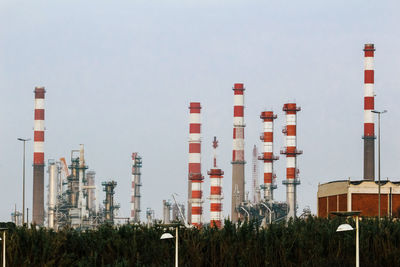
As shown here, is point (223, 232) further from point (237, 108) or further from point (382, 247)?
point (237, 108)

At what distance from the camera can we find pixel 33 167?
124m

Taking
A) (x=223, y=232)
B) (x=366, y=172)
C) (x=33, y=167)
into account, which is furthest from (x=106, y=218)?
(x=223, y=232)

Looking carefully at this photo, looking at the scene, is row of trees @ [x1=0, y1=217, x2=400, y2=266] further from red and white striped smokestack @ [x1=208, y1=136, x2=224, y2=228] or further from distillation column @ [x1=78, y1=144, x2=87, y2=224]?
distillation column @ [x1=78, y1=144, x2=87, y2=224]

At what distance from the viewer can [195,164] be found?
398 ft

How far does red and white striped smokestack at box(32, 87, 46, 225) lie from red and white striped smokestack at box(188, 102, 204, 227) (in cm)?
1932

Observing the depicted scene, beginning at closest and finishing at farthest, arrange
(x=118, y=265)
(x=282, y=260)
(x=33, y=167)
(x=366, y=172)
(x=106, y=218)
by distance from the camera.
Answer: (x=118, y=265) → (x=282, y=260) → (x=366, y=172) → (x=106, y=218) → (x=33, y=167)

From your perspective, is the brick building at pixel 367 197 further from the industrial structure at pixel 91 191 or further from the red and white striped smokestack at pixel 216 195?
the industrial structure at pixel 91 191

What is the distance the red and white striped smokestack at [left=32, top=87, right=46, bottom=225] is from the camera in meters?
121

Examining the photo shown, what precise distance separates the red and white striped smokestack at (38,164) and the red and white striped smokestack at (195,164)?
19317mm

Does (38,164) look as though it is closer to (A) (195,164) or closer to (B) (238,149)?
(A) (195,164)

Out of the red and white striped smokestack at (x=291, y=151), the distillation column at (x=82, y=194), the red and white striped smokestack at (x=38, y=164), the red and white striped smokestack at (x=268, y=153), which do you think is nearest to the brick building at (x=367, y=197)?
the red and white striped smokestack at (x=291, y=151)

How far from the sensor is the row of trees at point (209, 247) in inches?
1549

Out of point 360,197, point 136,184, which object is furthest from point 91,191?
point 360,197

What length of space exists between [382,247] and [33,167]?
87.8 metres
